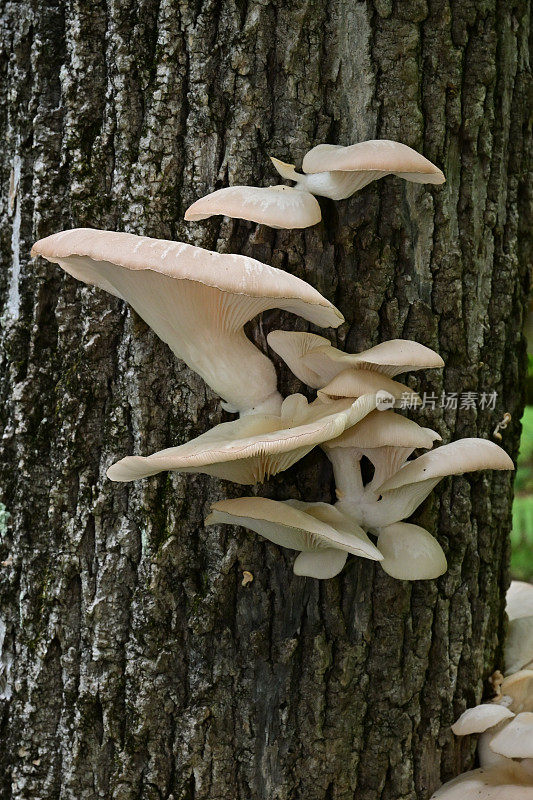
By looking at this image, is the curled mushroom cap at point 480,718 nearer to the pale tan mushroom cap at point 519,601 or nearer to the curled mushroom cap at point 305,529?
the pale tan mushroom cap at point 519,601

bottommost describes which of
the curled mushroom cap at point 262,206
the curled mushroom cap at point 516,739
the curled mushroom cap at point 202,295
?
the curled mushroom cap at point 516,739

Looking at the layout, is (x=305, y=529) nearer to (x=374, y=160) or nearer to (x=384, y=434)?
(x=384, y=434)

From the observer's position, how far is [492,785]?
7.75ft

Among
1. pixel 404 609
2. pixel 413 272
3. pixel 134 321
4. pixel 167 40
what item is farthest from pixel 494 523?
pixel 167 40

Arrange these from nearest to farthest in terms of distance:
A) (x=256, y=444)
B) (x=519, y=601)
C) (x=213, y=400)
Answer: (x=256, y=444) < (x=213, y=400) < (x=519, y=601)

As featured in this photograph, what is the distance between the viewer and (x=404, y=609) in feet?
7.91

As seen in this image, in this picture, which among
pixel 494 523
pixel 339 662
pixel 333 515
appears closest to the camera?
pixel 333 515

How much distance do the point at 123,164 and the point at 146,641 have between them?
170 centimetres

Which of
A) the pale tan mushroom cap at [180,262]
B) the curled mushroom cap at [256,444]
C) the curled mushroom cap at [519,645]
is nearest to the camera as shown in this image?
the pale tan mushroom cap at [180,262]

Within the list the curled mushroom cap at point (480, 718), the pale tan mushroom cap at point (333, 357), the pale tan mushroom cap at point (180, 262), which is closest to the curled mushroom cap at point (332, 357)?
the pale tan mushroom cap at point (333, 357)

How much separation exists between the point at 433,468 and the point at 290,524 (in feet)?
1.69

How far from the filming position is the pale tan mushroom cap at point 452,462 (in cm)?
206

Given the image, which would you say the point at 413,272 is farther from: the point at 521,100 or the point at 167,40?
the point at 167,40

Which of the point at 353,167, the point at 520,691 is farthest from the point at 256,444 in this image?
the point at 520,691
